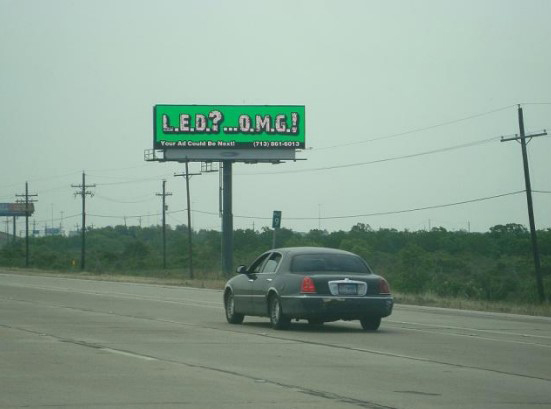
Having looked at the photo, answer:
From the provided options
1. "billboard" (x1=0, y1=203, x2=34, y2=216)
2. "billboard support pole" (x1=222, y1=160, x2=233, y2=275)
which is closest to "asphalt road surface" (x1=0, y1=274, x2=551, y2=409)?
"billboard support pole" (x1=222, y1=160, x2=233, y2=275)

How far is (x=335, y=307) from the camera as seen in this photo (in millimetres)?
21141

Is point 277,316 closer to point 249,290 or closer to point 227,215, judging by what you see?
point 249,290

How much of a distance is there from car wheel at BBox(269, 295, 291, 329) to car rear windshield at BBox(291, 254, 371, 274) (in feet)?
2.34

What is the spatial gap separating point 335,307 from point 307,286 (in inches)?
26.2

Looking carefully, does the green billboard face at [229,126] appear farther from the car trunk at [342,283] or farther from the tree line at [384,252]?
the car trunk at [342,283]

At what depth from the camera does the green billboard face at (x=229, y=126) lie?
74625 millimetres

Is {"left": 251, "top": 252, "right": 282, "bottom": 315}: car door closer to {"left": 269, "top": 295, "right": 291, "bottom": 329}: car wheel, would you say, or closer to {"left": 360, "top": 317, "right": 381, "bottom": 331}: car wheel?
{"left": 269, "top": 295, "right": 291, "bottom": 329}: car wheel

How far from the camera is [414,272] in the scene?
62.3 metres

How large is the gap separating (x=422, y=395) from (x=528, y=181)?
3308 cm

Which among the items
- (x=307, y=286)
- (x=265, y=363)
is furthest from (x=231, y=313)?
(x=265, y=363)

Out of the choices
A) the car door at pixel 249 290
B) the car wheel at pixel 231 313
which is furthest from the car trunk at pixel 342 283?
the car wheel at pixel 231 313

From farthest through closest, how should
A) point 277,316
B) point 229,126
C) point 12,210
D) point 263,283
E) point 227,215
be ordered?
point 12,210, point 229,126, point 227,215, point 263,283, point 277,316

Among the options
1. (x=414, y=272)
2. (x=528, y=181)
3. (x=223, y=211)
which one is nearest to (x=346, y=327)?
(x=528, y=181)

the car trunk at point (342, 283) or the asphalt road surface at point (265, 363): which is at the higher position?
the car trunk at point (342, 283)
